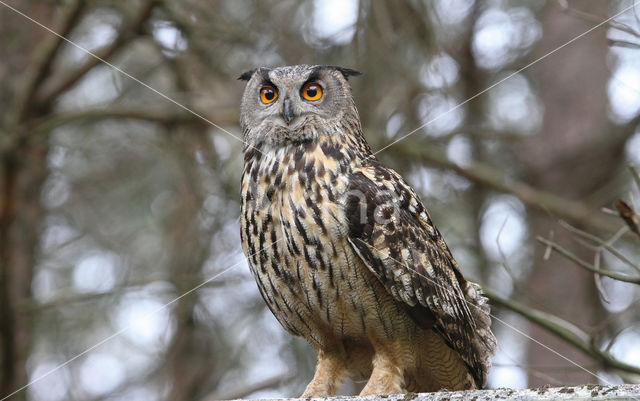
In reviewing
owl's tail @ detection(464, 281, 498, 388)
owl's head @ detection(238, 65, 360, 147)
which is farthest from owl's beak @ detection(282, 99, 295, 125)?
owl's tail @ detection(464, 281, 498, 388)

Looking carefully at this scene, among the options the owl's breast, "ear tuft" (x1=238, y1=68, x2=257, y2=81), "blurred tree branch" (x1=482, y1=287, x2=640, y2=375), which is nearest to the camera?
the owl's breast

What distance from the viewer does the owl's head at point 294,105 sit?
3.51m

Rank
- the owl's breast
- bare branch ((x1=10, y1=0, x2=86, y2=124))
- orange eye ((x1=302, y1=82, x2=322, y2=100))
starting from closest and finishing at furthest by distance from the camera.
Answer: the owl's breast
orange eye ((x1=302, y1=82, x2=322, y2=100))
bare branch ((x1=10, y1=0, x2=86, y2=124))

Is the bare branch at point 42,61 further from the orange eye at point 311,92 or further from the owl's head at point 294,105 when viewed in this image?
the orange eye at point 311,92

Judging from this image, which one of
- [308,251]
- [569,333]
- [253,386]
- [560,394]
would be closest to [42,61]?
[253,386]

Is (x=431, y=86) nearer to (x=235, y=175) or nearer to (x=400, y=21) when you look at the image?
(x=400, y=21)

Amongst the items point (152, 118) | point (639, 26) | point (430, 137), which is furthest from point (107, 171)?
point (639, 26)

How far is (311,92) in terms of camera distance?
11.9ft

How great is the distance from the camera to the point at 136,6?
5.55 meters

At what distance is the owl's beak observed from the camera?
3492mm

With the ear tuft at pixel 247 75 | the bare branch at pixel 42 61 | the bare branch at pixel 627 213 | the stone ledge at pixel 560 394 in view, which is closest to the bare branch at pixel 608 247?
the bare branch at pixel 627 213

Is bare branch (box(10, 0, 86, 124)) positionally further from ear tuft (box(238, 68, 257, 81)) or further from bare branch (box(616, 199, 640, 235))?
bare branch (box(616, 199, 640, 235))

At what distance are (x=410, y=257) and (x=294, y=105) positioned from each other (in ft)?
2.94

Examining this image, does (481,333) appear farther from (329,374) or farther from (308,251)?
(308,251)
